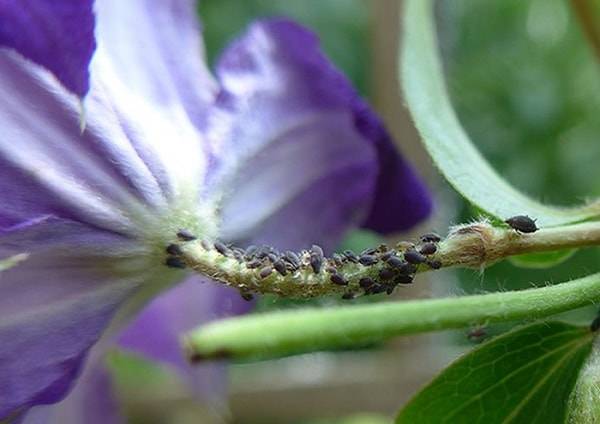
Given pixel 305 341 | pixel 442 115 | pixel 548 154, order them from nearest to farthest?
1. pixel 305 341
2. pixel 442 115
3. pixel 548 154

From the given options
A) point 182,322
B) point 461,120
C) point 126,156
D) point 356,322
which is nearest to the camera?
point 356,322

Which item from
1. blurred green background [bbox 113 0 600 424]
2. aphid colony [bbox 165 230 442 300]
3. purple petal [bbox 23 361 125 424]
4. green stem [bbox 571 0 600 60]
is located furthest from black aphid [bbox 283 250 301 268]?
blurred green background [bbox 113 0 600 424]

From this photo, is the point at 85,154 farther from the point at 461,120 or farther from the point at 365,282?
the point at 461,120

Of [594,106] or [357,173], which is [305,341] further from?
[594,106]

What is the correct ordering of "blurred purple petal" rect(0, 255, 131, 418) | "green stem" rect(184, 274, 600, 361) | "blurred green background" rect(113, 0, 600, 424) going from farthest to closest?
1. "blurred green background" rect(113, 0, 600, 424)
2. "blurred purple petal" rect(0, 255, 131, 418)
3. "green stem" rect(184, 274, 600, 361)

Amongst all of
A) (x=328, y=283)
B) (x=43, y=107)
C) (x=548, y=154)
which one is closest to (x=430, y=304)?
(x=328, y=283)

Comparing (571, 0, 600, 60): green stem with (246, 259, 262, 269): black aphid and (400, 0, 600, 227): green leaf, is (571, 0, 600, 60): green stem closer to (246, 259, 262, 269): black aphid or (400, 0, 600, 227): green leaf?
(400, 0, 600, 227): green leaf

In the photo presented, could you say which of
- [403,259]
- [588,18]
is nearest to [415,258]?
[403,259]
